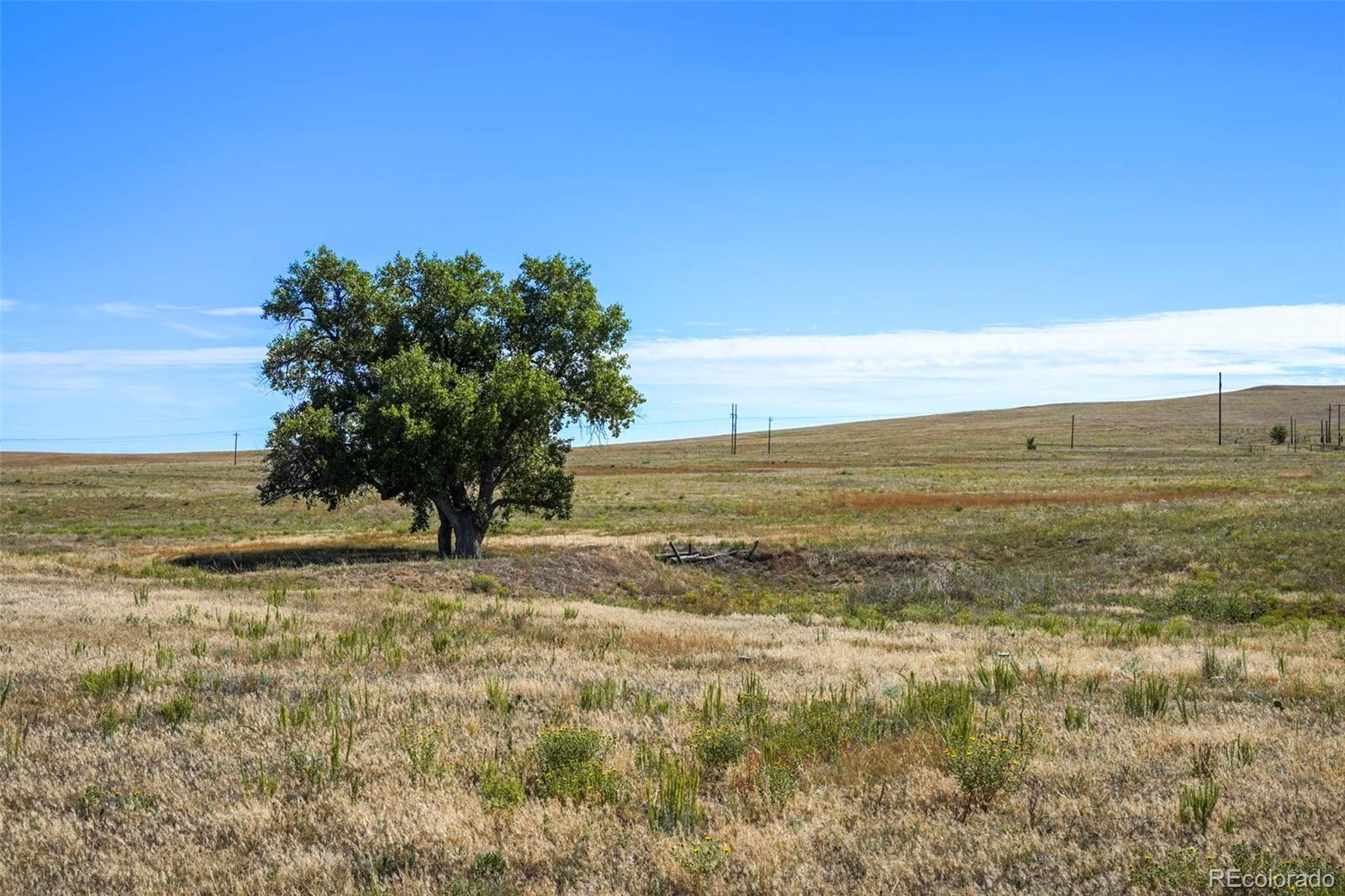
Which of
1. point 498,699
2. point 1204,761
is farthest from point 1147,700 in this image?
point 498,699

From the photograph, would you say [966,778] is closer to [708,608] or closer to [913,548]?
[708,608]

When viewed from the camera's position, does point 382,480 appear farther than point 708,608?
Yes

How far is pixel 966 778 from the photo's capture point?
7840 millimetres

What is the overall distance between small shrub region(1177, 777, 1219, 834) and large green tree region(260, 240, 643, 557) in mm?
27304

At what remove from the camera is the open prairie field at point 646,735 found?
668cm

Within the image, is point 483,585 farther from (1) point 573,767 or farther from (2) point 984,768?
(2) point 984,768

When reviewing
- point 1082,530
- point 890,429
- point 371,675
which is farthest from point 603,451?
point 371,675

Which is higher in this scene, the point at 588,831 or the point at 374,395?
the point at 374,395

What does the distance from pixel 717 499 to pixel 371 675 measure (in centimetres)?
5723

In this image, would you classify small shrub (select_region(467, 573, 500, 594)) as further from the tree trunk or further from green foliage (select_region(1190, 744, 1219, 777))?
green foliage (select_region(1190, 744, 1219, 777))

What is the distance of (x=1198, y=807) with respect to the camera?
282 inches

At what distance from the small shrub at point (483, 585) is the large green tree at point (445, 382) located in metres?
4.93

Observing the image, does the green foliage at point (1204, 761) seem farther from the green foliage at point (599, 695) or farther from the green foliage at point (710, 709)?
the green foliage at point (599, 695)

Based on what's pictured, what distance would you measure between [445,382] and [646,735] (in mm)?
25821
